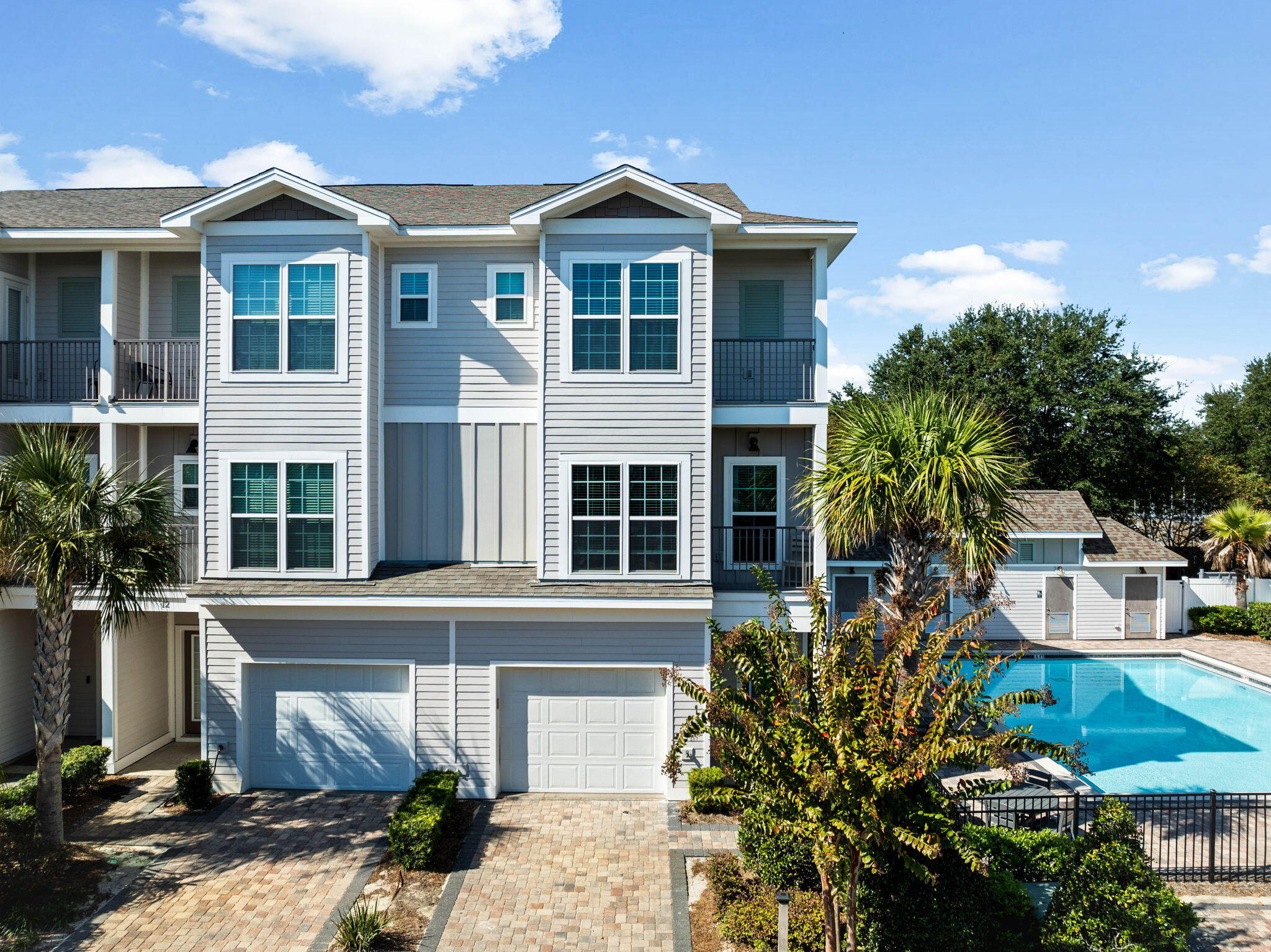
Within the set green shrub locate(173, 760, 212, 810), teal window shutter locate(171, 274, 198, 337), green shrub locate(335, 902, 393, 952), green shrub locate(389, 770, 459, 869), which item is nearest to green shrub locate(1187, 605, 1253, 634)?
green shrub locate(389, 770, 459, 869)

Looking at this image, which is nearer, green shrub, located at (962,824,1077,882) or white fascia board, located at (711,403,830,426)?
green shrub, located at (962,824,1077,882)

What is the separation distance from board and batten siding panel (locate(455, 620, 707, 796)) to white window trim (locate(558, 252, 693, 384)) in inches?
151

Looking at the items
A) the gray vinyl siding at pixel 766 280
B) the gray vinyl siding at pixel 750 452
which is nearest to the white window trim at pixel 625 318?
the gray vinyl siding at pixel 766 280

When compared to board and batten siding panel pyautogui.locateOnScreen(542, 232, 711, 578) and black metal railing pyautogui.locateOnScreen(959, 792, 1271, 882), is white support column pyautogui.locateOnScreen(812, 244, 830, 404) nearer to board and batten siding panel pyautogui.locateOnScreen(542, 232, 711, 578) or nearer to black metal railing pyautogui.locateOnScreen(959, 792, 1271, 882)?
board and batten siding panel pyautogui.locateOnScreen(542, 232, 711, 578)

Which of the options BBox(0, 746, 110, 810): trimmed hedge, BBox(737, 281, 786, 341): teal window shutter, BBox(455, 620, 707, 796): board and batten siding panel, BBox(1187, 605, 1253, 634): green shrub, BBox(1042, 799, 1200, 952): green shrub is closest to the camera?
BBox(1042, 799, 1200, 952): green shrub

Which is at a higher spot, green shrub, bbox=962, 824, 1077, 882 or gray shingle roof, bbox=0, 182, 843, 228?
gray shingle roof, bbox=0, 182, 843, 228

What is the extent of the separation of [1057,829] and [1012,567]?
50.6 feet

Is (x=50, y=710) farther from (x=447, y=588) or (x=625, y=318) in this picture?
(x=625, y=318)

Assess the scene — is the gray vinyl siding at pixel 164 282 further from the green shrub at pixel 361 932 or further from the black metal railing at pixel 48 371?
the green shrub at pixel 361 932

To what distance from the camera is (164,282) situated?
13734 mm

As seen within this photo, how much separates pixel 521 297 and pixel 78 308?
8.21 meters

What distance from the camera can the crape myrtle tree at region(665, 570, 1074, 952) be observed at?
614 cm

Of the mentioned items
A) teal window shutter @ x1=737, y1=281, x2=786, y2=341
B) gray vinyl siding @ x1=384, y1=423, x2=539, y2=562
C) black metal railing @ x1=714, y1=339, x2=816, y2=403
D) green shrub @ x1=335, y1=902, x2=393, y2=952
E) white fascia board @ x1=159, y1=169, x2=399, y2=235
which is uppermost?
white fascia board @ x1=159, y1=169, x2=399, y2=235

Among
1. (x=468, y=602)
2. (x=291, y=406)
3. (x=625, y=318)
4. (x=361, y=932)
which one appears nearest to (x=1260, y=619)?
(x=625, y=318)
